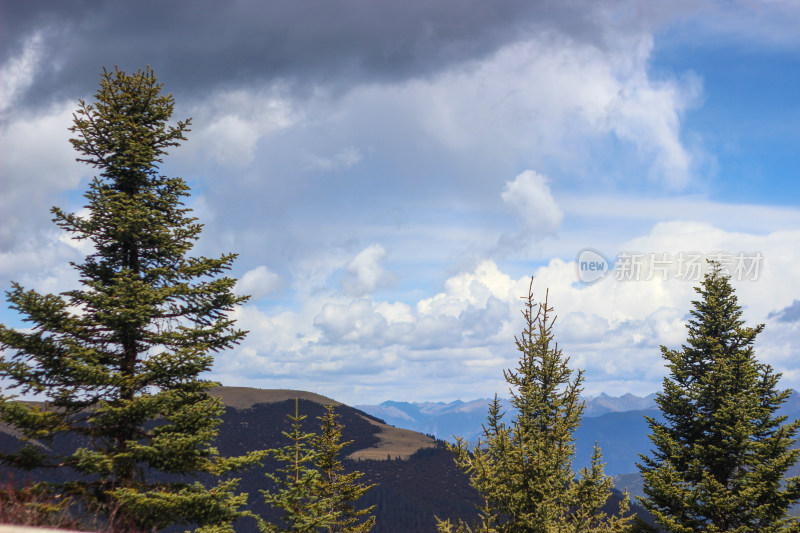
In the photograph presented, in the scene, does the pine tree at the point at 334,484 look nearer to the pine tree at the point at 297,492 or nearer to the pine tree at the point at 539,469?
the pine tree at the point at 297,492

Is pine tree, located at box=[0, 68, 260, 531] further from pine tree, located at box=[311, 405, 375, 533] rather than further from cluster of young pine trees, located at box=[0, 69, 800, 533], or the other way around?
pine tree, located at box=[311, 405, 375, 533]

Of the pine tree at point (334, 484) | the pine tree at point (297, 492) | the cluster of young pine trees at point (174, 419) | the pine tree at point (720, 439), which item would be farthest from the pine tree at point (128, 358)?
the pine tree at point (720, 439)

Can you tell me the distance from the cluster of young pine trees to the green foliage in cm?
16

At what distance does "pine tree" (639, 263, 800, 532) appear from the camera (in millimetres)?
22734

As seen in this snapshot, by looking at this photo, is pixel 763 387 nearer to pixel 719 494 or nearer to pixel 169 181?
pixel 719 494

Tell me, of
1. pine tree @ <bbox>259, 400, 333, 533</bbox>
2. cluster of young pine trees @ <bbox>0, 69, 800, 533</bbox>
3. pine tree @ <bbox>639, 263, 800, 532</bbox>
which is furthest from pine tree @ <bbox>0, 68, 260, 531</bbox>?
pine tree @ <bbox>639, 263, 800, 532</bbox>

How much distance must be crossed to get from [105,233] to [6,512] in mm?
7948

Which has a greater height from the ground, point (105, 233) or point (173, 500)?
point (105, 233)

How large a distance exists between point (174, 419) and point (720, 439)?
23383 millimetres

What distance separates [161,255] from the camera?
17047mm

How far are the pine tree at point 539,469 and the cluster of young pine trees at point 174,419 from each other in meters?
0.07

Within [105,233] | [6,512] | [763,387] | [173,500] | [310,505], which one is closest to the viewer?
[6,512]

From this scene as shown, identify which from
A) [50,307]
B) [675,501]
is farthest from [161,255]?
[675,501]

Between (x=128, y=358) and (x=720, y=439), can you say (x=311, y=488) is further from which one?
(x=720, y=439)
